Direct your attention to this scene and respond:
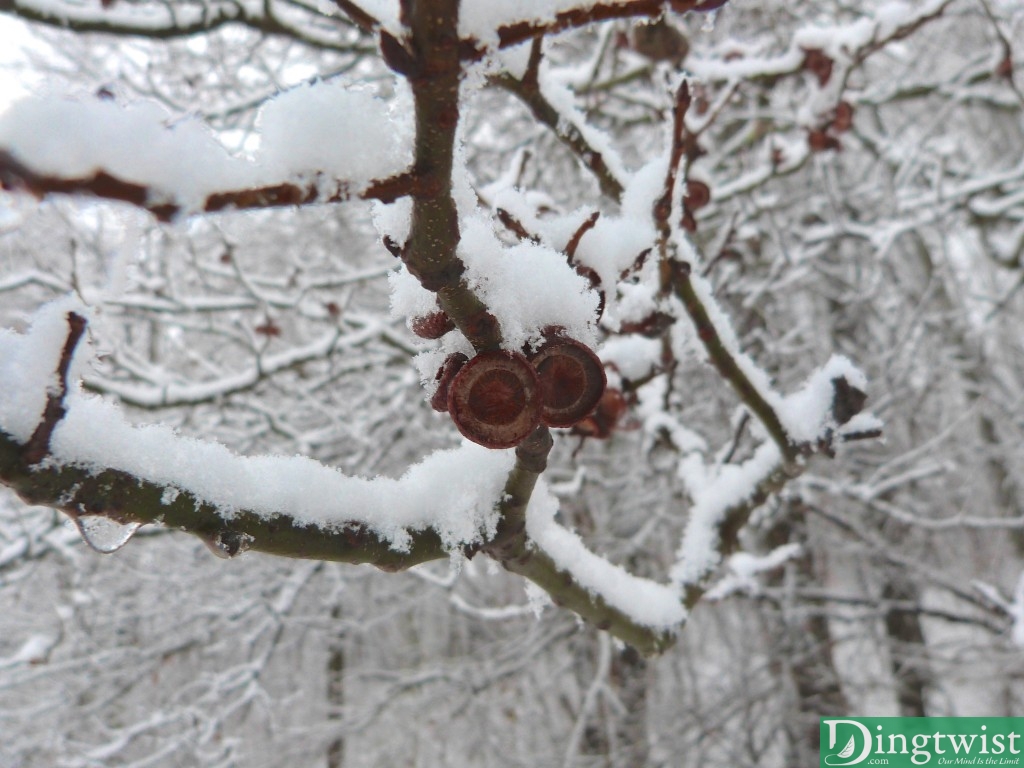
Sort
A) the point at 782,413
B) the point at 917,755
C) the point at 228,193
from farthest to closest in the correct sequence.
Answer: the point at 917,755, the point at 782,413, the point at 228,193

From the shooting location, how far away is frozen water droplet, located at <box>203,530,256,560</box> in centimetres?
98

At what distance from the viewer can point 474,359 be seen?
2.81ft

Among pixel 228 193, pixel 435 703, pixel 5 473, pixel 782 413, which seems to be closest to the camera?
pixel 228 193

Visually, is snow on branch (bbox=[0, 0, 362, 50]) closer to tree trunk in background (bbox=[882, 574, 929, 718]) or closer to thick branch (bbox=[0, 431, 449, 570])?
thick branch (bbox=[0, 431, 449, 570])

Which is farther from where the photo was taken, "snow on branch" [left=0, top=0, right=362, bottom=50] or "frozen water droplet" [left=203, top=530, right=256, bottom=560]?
"snow on branch" [left=0, top=0, right=362, bottom=50]

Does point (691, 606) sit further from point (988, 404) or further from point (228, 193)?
point (988, 404)

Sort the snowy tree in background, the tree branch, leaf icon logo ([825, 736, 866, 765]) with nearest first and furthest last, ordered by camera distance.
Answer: the snowy tree in background → the tree branch → leaf icon logo ([825, 736, 866, 765])

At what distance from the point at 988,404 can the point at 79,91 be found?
7.06 m

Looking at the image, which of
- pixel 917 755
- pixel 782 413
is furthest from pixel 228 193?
pixel 917 755

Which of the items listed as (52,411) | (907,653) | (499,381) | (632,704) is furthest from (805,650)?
(52,411)

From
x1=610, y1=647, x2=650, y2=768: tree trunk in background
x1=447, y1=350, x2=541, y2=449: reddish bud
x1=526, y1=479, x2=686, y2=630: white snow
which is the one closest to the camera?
x1=447, y1=350, x2=541, y2=449: reddish bud

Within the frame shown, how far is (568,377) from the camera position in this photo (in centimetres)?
93

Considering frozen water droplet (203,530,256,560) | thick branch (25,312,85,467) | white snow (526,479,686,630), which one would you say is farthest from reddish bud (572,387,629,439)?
thick branch (25,312,85,467)

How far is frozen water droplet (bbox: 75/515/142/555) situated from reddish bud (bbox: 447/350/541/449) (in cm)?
45
